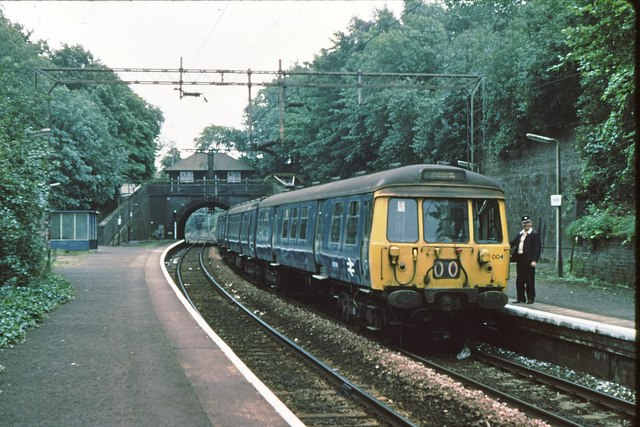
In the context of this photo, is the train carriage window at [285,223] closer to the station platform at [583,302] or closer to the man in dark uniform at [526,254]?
the station platform at [583,302]

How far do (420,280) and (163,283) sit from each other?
35.3 feet

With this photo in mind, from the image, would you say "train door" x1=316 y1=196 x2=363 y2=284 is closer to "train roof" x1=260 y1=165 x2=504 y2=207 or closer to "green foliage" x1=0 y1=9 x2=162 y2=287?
"train roof" x1=260 y1=165 x2=504 y2=207

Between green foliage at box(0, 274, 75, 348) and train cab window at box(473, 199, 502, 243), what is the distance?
738 centimetres

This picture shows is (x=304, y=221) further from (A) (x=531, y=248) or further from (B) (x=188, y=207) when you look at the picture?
(B) (x=188, y=207)

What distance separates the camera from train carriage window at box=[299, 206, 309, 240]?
16.0 metres

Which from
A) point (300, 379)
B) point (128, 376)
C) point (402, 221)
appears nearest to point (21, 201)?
point (128, 376)

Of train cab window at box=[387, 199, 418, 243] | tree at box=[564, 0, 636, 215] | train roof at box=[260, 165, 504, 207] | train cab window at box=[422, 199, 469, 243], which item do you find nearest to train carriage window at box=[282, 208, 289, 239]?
train roof at box=[260, 165, 504, 207]

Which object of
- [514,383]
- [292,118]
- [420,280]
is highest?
[292,118]

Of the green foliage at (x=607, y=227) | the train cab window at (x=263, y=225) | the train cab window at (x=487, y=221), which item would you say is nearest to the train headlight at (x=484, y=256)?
the train cab window at (x=487, y=221)

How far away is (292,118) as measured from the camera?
196ft

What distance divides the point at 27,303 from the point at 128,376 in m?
6.33

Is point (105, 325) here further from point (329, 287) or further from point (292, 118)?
point (292, 118)

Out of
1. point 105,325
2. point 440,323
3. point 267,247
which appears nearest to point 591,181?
point 267,247

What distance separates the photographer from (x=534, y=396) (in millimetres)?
8586
